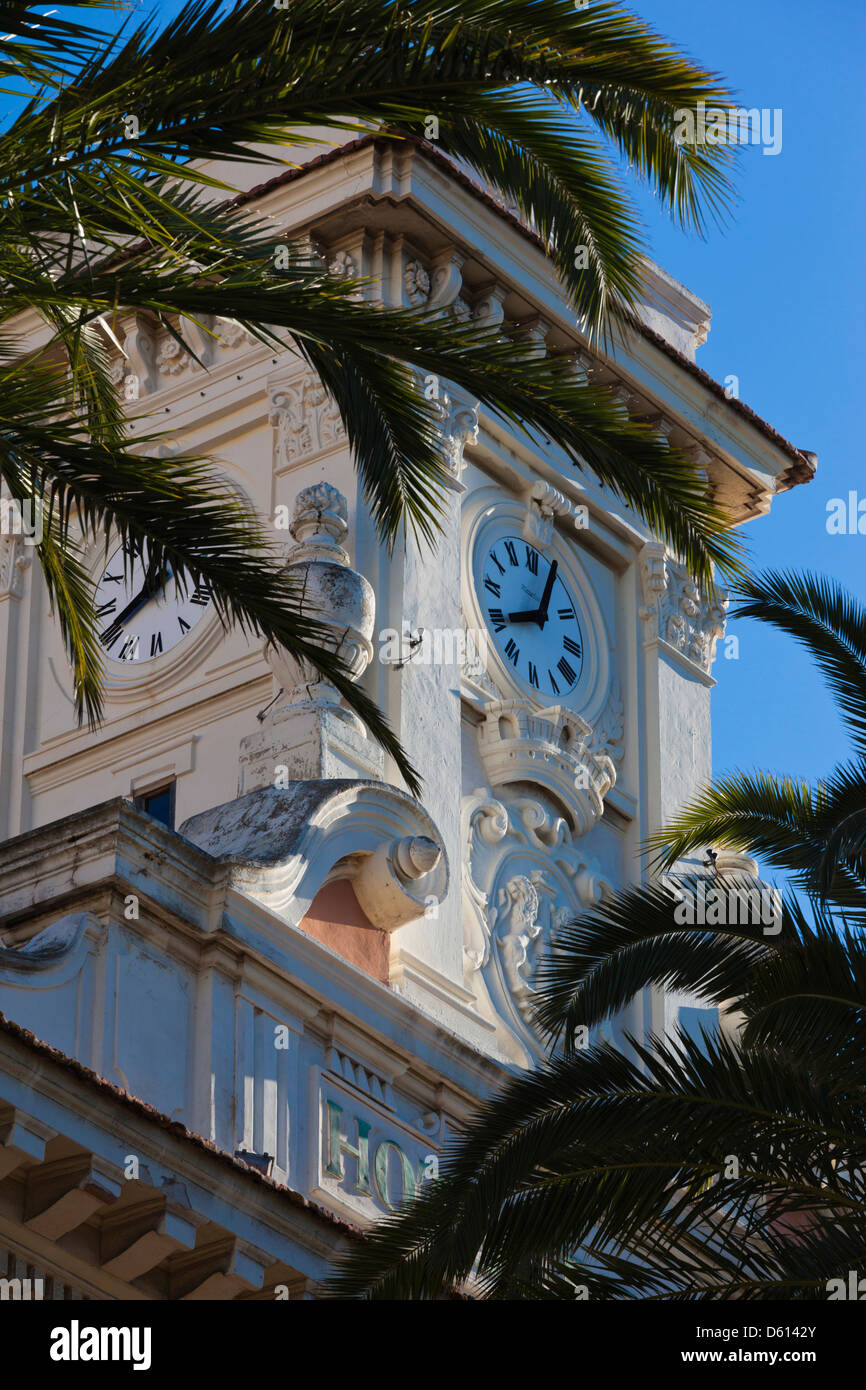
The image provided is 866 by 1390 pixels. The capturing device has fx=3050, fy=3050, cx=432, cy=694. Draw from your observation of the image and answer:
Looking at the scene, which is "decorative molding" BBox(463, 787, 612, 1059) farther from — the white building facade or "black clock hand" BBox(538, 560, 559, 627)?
"black clock hand" BBox(538, 560, 559, 627)

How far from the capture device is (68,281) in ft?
40.1

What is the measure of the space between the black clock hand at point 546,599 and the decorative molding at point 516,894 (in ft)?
5.99

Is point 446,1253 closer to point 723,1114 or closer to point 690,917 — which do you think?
point 723,1114

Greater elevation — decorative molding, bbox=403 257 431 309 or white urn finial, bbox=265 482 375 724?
decorative molding, bbox=403 257 431 309

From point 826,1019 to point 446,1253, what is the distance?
1.86m

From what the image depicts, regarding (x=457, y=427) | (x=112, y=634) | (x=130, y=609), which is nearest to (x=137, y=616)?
(x=130, y=609)

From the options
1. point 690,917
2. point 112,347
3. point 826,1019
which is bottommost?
point 826,1019

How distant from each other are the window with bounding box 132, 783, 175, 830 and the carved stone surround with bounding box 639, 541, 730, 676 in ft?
17.2

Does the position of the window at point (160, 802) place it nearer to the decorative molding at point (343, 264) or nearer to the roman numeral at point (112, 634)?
the roman numeral at point (112, 634)

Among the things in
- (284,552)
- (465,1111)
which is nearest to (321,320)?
(465,1111)

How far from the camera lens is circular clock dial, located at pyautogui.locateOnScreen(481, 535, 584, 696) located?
2547 centimetres

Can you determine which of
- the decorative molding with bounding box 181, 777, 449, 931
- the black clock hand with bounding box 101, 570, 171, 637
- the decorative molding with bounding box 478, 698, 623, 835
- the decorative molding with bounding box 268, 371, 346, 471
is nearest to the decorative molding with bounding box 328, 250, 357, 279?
the decorative molding with bounding box 268, 371, 346, 471

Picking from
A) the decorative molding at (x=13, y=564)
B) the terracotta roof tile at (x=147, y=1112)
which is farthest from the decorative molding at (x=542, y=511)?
the terracotta roof tile at (x=147, y=1112)

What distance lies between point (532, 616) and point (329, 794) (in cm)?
652
